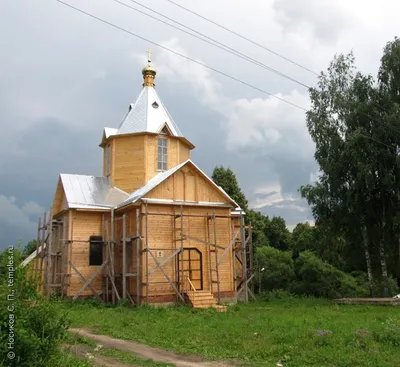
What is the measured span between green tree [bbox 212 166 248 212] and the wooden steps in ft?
52.4

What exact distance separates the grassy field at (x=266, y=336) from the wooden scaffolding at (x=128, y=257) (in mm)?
3276

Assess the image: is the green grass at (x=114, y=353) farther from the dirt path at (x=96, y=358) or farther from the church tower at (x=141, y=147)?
the church tower at (x=141, y=147)

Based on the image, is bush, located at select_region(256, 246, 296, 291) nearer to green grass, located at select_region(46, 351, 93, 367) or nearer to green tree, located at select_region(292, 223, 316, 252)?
green tree, located at select_region(292, 223, 316, 252)

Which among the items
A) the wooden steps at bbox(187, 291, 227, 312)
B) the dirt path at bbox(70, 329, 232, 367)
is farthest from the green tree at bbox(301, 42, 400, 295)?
the dirt path at bbox(70, 329, 232, 367)

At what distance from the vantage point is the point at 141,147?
894 inches

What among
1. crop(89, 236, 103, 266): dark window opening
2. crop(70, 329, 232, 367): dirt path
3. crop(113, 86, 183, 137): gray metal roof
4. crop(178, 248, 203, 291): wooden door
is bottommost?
crop(70, 329, 232, 367): dirt path

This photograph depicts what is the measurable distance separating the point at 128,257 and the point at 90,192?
13.5 ft

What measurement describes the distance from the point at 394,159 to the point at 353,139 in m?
2.33

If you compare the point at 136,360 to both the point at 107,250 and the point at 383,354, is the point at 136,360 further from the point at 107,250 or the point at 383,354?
the point at 107,250

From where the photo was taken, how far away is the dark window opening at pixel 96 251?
20766mm

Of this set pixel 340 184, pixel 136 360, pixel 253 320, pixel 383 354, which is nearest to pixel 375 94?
pixel 340 184

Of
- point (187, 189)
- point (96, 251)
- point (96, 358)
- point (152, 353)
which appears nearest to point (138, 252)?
point (96, 251)

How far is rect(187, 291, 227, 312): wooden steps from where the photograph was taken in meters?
18.0

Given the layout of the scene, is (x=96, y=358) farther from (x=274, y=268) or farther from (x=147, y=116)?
(x=274, y=268)
